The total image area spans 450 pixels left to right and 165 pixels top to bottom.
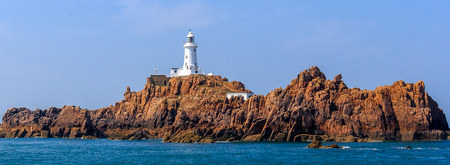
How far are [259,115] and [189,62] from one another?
139 feet

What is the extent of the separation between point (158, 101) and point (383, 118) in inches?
1961

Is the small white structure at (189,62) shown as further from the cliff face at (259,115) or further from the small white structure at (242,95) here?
the small white structure at (242,95)

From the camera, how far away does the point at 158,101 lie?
12688 cm

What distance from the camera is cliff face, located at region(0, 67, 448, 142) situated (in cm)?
9588

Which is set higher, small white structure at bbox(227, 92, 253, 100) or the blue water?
small white structure at bbox(227, 92, 253, 100)

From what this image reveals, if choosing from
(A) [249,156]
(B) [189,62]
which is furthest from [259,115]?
(B) [189,62]

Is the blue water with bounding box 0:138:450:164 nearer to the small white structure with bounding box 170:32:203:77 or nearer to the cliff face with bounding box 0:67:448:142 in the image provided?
the cliff face with bounding box 0:67:448:142

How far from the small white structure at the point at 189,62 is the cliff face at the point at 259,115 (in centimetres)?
778

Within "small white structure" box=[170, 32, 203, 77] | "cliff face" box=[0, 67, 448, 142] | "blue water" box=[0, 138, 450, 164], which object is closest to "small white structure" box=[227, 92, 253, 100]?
"cliff face" box=[0, 67, 448, 142]

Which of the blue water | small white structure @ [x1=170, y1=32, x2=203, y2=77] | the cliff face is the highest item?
small white structure @ [x1=170, y1=32, x2=203, y2=77]

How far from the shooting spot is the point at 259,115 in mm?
104938

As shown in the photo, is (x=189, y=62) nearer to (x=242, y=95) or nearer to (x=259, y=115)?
(x=242, y=95)

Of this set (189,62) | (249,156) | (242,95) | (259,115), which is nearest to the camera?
(249,156)

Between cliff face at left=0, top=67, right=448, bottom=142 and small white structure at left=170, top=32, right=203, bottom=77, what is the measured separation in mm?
7778
